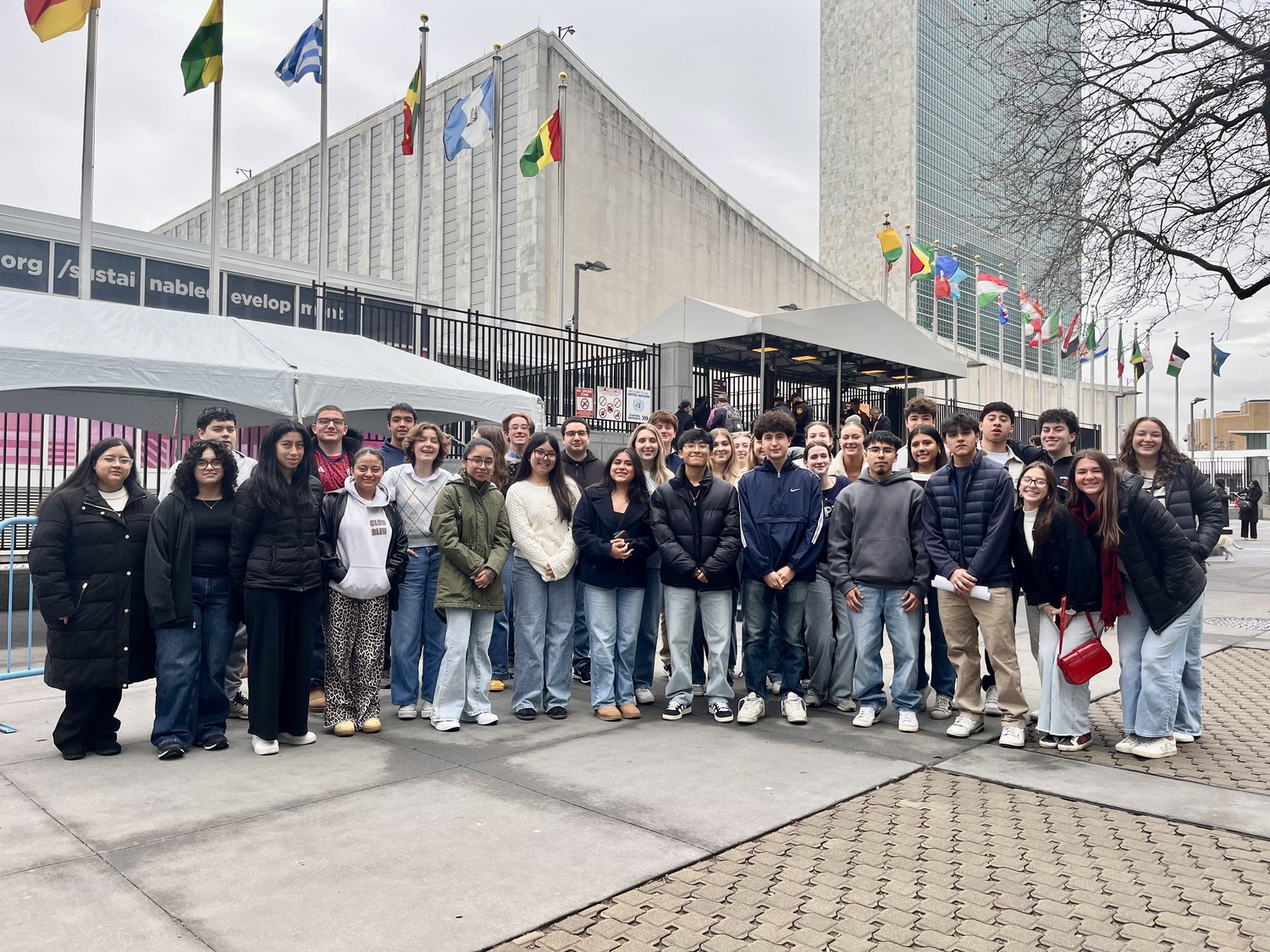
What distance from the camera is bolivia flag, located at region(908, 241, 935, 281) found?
25375 mm

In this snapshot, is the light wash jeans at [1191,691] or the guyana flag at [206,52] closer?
the light wash jeans at [1191,691]

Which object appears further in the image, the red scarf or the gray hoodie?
the gray hoodie

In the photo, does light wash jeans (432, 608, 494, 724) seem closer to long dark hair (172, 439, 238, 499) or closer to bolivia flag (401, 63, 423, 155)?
long dark hair (172, 439, 238, 499)

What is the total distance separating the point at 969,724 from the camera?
567 cm

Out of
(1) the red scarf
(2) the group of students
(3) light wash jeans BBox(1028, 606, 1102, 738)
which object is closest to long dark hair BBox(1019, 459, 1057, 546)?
(2) the group of students

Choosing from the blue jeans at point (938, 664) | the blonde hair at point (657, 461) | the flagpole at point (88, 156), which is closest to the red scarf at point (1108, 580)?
the blue jeans at point (938, 664)

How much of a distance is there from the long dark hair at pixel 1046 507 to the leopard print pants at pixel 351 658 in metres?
4.04

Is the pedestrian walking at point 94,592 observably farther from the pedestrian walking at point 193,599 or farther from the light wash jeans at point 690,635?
the light wash jeans at point 690,635

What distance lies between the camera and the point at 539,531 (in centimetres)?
624

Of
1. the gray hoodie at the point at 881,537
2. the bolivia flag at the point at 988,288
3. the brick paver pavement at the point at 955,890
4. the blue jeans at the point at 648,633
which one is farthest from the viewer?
the bolivia flag at the point at 988,288

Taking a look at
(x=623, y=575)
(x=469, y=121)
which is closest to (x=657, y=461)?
(x=623, y=575)

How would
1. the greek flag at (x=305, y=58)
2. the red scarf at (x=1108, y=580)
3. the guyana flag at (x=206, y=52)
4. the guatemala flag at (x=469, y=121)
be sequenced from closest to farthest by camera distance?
the red scarf at (x=1108, y=580), the guyana flag at (x=206, y=52), the greek flag at (x=305, y=58), the guatemala flag at (x=469, y=121)

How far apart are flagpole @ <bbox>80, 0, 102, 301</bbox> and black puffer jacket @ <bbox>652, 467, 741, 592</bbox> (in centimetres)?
898

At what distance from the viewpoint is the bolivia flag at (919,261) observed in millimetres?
25375
